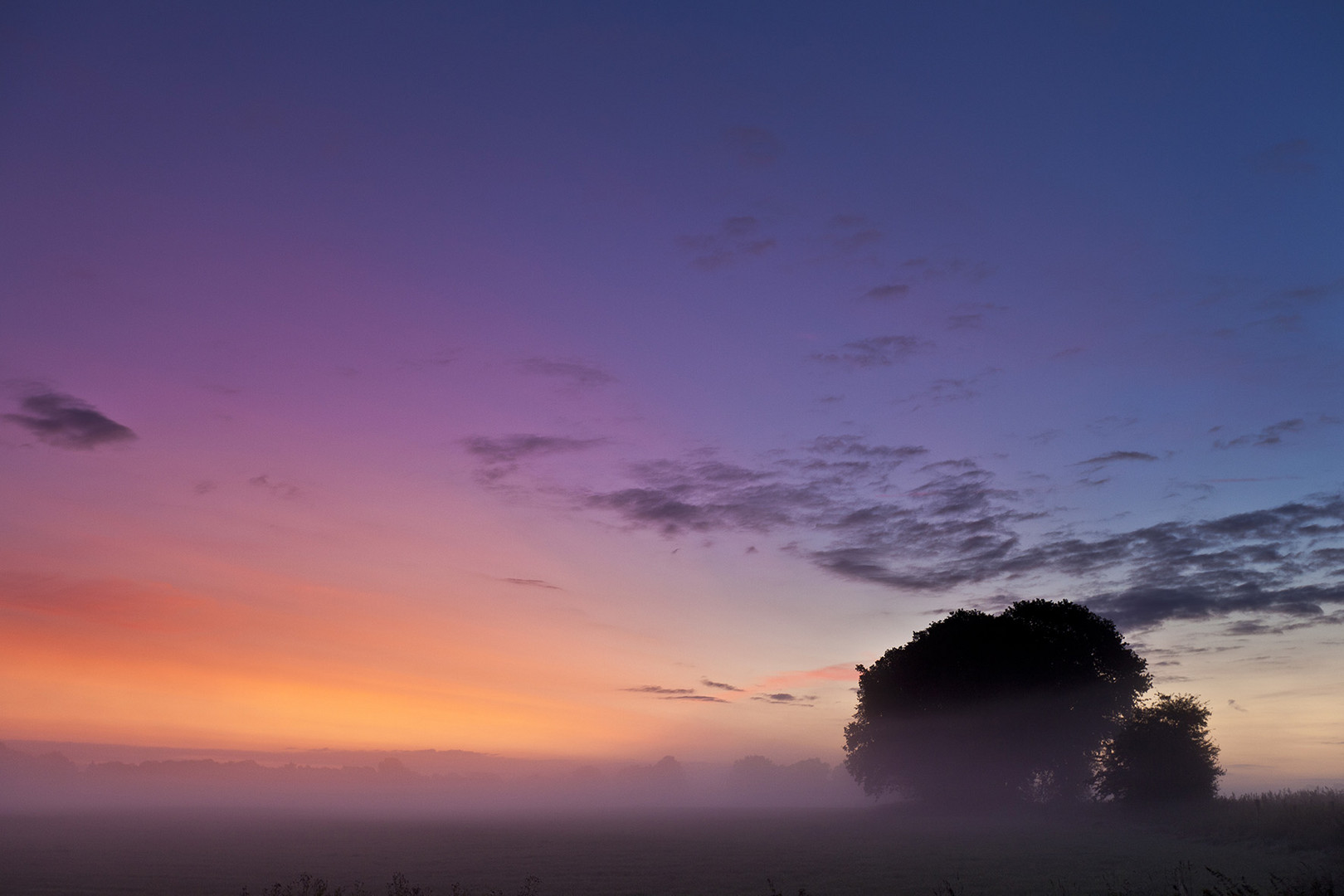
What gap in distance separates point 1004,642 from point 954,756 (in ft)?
43.7

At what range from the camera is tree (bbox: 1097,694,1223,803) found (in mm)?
57594

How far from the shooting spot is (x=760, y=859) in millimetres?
39062

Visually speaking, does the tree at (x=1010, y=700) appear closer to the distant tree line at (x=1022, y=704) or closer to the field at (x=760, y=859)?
the distant tree line at (x=1022, y=704)

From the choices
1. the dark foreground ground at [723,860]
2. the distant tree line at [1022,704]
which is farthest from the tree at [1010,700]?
the dark foreground ground at [723,860]

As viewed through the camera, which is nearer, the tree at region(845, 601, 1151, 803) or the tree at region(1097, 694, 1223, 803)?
the tree at region(1097, 694, 1223, 803)

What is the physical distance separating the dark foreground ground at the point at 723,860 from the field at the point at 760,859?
117 millimetres

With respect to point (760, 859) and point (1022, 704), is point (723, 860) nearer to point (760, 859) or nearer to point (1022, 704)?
point (760, 859)

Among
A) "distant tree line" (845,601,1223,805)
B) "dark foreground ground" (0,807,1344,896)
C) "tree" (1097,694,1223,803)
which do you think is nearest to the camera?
"dark foreground ground" (0,807,1344,896)

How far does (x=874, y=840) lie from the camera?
158 feet

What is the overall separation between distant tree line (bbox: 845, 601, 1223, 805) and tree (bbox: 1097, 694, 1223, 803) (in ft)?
0.77

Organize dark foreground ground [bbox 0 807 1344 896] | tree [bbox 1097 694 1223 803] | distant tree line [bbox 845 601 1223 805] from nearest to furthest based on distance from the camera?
dark foreground ground [bbox 0 807 1344 896] < tree [bbox 1097 694 1223 803] < distant tree line [bbox 845 601 1223 805]

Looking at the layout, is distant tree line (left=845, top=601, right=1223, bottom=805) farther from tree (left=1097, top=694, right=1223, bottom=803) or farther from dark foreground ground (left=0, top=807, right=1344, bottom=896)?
dark foreground ground (left=0, top=807, right=1344, bottom=896)

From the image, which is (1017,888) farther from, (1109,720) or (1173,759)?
(1109,720)

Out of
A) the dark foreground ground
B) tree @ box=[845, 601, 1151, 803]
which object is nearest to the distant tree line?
tree @ box=[845, 601, 1151, 803]
